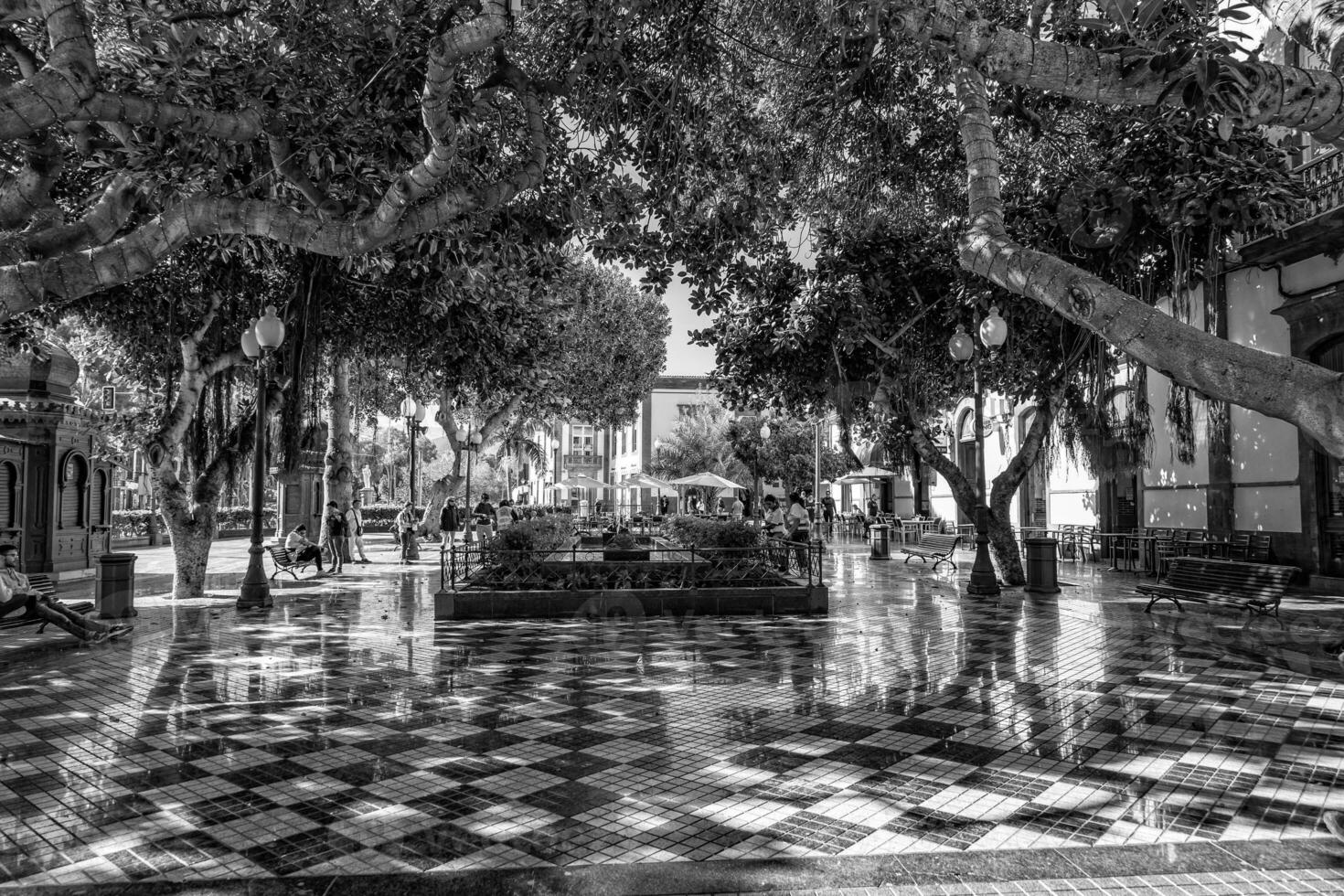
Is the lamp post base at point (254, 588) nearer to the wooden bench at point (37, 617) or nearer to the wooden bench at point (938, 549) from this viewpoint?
the wooden bench at point (37, 617)

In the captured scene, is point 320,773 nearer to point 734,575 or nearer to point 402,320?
point 734,575

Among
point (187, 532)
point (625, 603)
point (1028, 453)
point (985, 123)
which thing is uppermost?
point (985, 123)

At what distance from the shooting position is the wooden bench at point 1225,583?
9.85m

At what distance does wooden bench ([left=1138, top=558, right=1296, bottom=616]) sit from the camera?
985cm

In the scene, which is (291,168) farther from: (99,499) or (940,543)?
(940,543)

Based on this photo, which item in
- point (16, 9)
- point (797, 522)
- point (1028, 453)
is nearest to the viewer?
point (16, 9)

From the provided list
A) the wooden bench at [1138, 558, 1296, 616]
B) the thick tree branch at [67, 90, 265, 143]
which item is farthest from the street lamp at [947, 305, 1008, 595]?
the thick tree branch at [67, 90, 265, 143]

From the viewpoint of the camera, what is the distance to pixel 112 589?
10562mm

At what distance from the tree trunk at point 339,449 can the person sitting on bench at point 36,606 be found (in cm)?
927

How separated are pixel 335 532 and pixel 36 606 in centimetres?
923

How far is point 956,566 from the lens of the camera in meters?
17.4

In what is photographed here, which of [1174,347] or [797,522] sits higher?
[1174,347]

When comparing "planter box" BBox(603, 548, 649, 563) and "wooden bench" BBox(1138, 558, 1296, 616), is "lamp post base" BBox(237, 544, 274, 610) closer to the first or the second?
"planter box" BBox(603, 548, 649, 563)

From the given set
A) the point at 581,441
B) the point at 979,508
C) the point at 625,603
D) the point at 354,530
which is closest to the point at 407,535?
the point at 354,530
